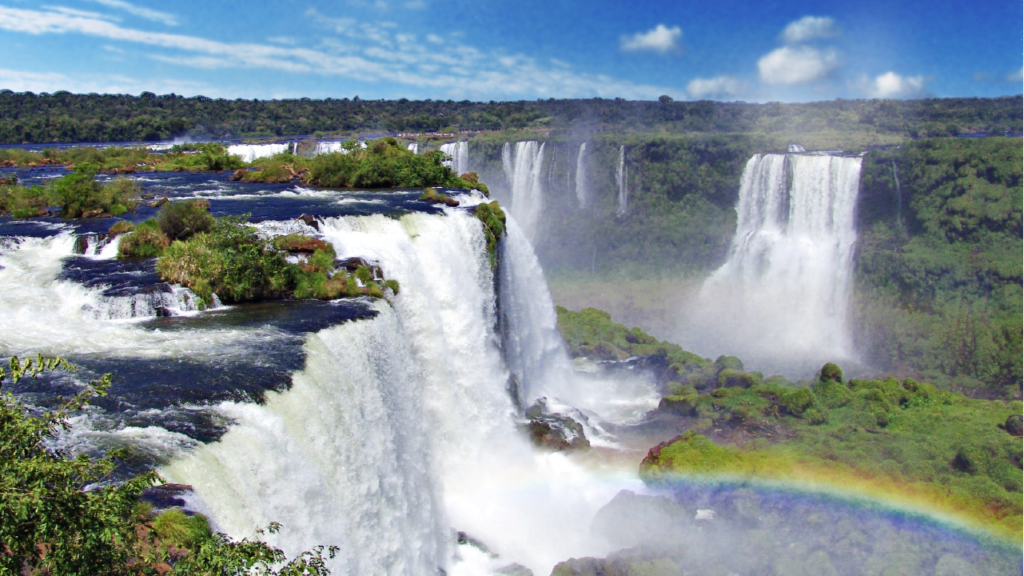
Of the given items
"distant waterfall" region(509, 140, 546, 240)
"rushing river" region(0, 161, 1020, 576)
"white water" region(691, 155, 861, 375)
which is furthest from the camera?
"distant waterfall" region(509, 140, 546, 240)

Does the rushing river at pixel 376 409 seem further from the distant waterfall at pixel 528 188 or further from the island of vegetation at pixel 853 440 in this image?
the distant waterfall at pixel 528 188

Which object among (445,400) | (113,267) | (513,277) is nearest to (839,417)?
(513,277)

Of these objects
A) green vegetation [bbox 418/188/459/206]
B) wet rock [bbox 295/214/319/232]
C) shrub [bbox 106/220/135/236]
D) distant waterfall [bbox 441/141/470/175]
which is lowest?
shrub [bbox 106/220/135/236]

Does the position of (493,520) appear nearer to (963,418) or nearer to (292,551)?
(292,551)

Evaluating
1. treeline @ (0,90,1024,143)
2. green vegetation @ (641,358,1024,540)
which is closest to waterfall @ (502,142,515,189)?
treeline @ (0,90,1024,143)

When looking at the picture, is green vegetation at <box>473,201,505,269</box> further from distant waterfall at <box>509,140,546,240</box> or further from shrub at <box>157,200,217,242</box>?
distant waterfall at <box>509,140,546,240</box>

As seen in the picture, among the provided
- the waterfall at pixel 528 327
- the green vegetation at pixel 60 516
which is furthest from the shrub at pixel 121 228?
the green vegetation at pixel 60 516

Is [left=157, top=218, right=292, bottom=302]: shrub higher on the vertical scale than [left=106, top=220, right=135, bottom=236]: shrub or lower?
lower
